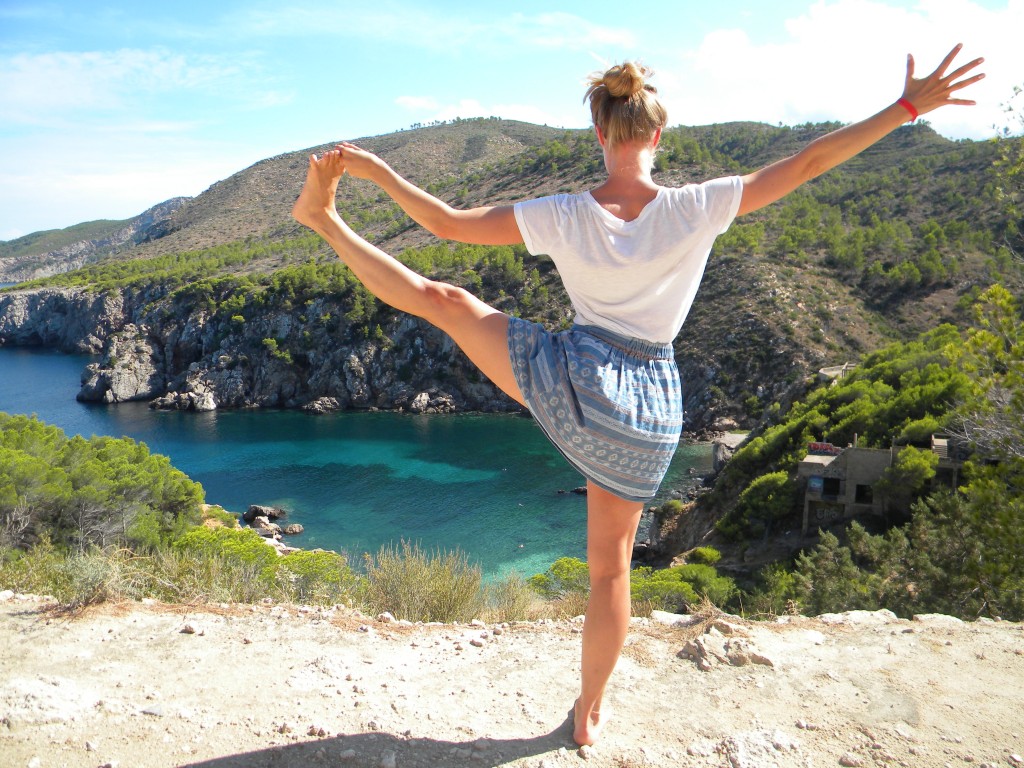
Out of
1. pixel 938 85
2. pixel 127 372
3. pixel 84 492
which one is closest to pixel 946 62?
pixel 938 85

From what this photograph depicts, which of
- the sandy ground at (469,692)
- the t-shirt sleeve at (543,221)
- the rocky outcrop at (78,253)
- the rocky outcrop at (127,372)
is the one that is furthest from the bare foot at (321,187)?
the rocky outcrop at (78,253)

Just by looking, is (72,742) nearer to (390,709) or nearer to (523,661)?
(390,709)

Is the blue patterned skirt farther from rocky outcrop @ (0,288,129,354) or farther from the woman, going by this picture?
rocky outcrop @ (0,288,129,354)

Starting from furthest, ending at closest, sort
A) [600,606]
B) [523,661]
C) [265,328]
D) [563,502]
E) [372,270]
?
[265,328]
[563,502]
[523,661]
[600,606]
[372,270]

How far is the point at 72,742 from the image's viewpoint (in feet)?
7.55

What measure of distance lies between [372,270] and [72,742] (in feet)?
5.72

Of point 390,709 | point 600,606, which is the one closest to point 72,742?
point 390,709

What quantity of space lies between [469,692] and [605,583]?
3.11 ft

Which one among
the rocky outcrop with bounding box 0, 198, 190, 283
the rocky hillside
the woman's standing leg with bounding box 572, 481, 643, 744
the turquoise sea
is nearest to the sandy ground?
the woman's standing leg with bounding box 572, 481, 643, 744

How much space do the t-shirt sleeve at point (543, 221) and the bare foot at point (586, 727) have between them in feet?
4.91

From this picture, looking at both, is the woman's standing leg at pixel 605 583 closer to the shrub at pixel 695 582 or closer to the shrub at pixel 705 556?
the shrub at pixel 695 582

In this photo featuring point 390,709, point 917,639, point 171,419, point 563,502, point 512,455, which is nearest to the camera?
point 390,709

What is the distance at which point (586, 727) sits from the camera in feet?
7.80

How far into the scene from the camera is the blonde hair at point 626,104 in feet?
6.14
